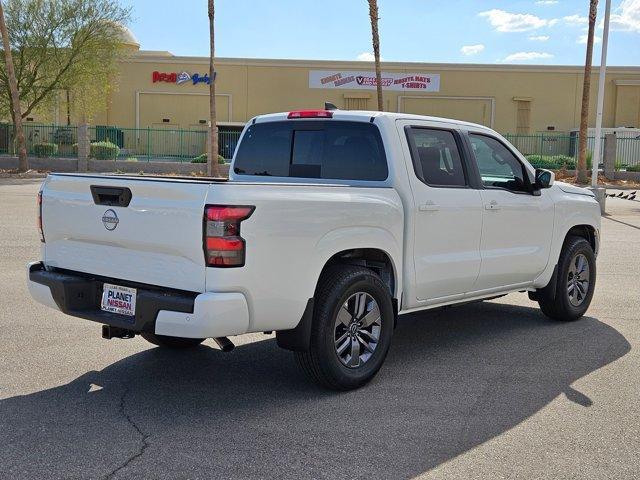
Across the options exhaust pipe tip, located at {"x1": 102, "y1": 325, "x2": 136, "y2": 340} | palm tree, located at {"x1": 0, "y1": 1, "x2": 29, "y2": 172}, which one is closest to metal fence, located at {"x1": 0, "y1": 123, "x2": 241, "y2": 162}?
palm tree, located at {"x1": 0, "y1": 1, "x2": 29, "y2": 172}

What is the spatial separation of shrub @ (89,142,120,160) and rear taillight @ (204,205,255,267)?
3565cm

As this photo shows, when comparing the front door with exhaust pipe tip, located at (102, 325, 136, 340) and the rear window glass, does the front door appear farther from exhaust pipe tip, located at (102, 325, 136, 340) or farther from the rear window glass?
exhaust pipe tip, located at (102, 325, 136, 340)

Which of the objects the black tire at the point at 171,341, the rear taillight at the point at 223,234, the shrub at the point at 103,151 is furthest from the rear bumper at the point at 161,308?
the shrub at the point at 103,151

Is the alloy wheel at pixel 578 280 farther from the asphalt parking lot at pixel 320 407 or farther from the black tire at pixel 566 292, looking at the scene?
the asphalt parking lot at pixel 320 407

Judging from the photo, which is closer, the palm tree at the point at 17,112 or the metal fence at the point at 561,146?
the palm tree at the point at 17,112

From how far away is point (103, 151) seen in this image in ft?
125

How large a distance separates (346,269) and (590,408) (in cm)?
191

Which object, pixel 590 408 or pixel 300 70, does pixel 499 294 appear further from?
pixel 300 70

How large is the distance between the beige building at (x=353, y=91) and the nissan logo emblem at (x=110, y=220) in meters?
45.1

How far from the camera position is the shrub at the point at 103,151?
3806 cm

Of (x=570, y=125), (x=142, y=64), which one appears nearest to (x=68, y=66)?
(x=142, y=64)

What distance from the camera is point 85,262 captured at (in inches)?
197

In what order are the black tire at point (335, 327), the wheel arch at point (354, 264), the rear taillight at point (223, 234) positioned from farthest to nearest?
the black tire at point (335, 327) < the wheel arch at point (354, 264) < the rear taillight at point (223, 234)

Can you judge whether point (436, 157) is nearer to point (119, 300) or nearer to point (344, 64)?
point (119, 300)
